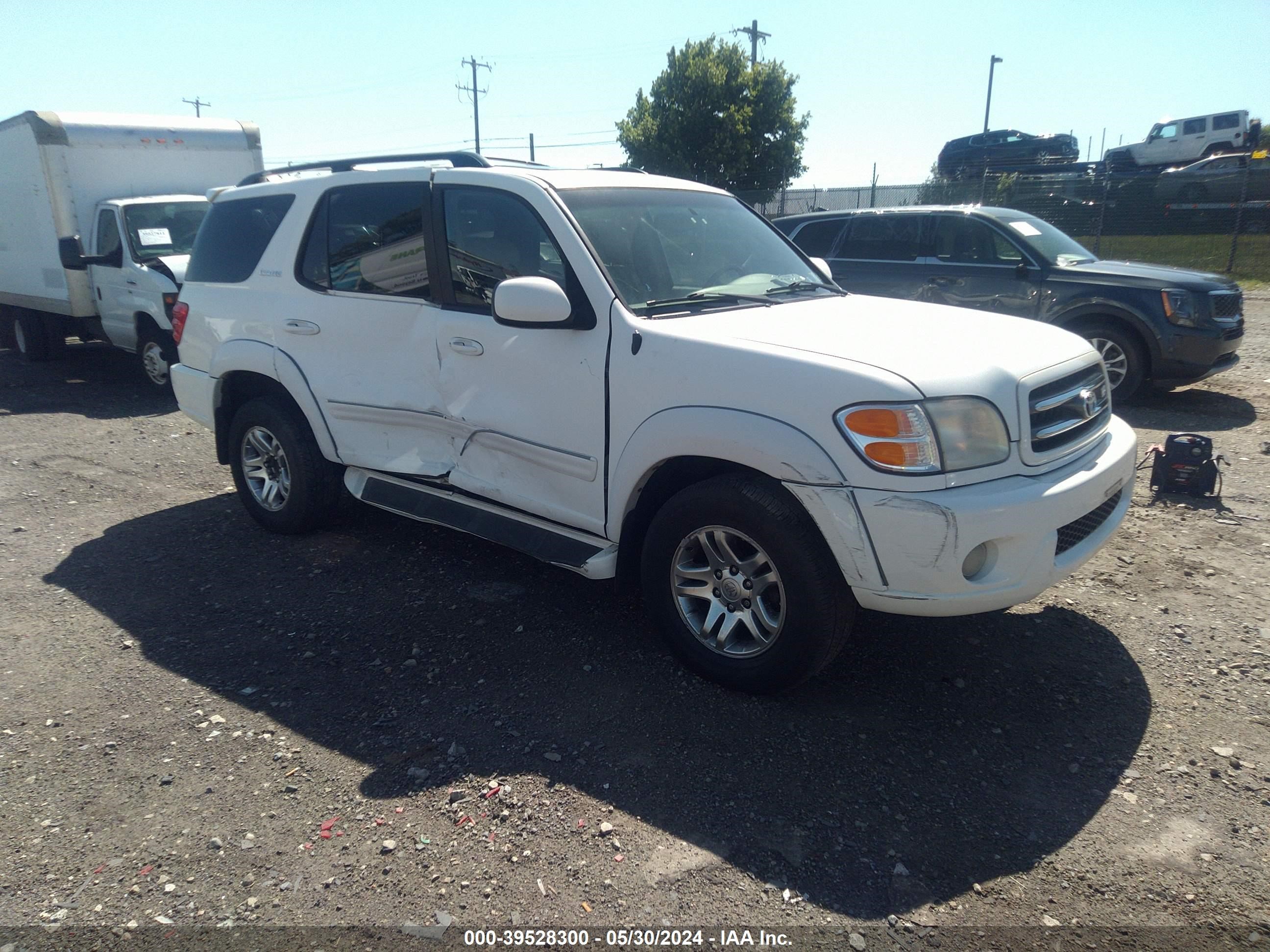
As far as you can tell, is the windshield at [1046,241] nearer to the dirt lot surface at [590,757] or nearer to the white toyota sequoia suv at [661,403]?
the dirt lot surface at [590,757]

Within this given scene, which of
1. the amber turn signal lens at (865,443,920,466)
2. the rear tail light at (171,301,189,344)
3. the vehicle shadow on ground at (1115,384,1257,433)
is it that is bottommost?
the vehicle shadow on ground at (1115,384,1257,433)

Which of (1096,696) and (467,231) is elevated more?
(467,231)

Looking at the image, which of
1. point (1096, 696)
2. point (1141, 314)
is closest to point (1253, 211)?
point (1141, 314)

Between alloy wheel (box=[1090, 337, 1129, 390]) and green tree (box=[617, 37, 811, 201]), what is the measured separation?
31.6 m

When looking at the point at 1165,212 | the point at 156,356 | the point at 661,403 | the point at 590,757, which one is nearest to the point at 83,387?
the point at 156,356

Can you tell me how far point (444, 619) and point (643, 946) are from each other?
216 cm

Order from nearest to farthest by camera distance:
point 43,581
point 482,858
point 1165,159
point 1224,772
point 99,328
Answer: point 482,858 < point 1224,772 < point 43,581 < point 99,328 < point 1165,159

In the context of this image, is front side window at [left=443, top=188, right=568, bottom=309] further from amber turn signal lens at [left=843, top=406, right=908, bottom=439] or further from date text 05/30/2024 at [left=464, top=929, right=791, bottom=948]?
date text 05/30/2024 at [left=464, top=929, right=791, bottom=948]

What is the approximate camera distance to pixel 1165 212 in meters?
18.9

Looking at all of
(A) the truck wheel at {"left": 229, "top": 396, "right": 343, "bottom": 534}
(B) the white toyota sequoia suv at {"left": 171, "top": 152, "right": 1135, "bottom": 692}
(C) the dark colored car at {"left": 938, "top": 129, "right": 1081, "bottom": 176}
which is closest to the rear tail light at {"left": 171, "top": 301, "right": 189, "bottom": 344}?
(B) the white toyota sequoia suv at {"left": 171, "top": 152, "right": 1135, "bottom": 692}

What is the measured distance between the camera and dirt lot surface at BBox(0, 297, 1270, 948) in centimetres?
253

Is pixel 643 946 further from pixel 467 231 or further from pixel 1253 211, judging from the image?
pixel 1253 211

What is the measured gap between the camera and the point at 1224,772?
2996mm

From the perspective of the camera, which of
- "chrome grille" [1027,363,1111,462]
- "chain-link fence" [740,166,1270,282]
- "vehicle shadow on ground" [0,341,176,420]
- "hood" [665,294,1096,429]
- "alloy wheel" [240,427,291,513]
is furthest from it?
"chain-link fence" [740,166,1270,282]
